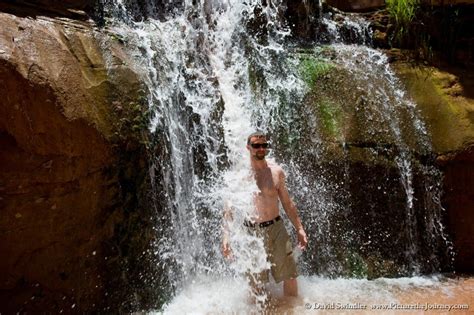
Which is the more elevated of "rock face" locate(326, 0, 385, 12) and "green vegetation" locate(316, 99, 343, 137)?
"rock face" locate(326, 0, 385, 12)

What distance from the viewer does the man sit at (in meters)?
3.57

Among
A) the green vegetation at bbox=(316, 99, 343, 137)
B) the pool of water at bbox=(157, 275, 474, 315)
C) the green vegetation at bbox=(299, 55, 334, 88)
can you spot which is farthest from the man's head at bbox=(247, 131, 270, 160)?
the green vegetation at bbox=(299, 55, 334, 88)

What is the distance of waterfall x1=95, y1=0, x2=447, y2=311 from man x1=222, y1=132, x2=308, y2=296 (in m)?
0.12

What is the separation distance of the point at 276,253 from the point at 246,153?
152 cm

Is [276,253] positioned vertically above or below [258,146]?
below

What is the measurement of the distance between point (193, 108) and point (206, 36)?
5.27 ft

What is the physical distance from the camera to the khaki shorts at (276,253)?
11.7ft

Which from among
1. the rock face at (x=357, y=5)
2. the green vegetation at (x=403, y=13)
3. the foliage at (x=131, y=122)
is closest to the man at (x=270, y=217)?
the foliage at (x=131, y=122)

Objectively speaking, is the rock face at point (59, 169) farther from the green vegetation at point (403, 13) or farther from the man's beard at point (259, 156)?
the green vegetation at point (403, 13)

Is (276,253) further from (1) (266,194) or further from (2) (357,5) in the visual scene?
(2) (357,5)

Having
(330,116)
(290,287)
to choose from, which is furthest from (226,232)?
(330,116)

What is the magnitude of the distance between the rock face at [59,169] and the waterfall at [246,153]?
49 cm

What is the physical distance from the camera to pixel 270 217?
11.8ft

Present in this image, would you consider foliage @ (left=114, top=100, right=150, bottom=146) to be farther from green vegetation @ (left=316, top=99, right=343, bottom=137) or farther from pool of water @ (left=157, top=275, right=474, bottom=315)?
green vegetation @ (left=316, top=99, right=343, bottom=137)
